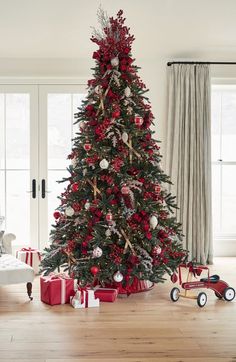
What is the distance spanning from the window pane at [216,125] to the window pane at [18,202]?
2535 millimetres

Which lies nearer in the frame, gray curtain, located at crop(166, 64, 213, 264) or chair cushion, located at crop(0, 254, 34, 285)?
chair cushion, located at crop(0, 254, 34, 285)

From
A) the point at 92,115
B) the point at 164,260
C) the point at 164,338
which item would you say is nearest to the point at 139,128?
the point at 92,115

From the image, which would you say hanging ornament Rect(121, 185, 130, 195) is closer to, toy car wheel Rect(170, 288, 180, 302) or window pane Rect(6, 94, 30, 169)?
toy car wheel Rect(170, 288, 180, 302)

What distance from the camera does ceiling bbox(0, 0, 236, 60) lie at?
226 inches

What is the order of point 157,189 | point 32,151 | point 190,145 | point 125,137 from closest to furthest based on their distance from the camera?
1. point 125,137
2. point 157,189
3. point 190,145
4. point 32,151

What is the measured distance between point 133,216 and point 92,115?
1.03 meters

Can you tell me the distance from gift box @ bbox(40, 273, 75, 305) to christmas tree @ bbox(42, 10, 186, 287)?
0.17m

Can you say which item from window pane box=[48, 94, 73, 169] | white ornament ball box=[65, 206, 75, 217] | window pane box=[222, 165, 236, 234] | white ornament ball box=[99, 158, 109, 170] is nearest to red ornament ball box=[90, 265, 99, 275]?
white ornament ball box=[65, 206, 75, 217]

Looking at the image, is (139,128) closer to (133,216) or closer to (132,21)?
(133,216)

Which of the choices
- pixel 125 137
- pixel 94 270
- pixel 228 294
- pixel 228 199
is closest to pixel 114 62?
pixel 125 137

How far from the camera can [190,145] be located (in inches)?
284

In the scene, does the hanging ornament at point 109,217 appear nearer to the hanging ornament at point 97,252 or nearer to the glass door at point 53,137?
the hanging ornament at point 97,252

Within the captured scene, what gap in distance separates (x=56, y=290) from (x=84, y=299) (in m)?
0.28

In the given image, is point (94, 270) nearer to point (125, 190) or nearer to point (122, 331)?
point (125, 190)
